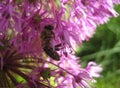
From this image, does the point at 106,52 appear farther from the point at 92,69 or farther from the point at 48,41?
the point at 48,41

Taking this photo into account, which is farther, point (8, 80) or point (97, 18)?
point (97, 18)

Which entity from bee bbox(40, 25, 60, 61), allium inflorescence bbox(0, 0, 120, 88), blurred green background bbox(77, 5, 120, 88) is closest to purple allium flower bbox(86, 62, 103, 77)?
allium inflorescence bbox(0, 0, 120, 88)

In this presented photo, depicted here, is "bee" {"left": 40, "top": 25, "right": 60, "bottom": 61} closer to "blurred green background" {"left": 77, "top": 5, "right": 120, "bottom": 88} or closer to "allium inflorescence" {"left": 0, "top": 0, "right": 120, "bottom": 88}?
"allium inflorescence" {"left": 0, "top": 0, "right": 120, "bottom": 88}

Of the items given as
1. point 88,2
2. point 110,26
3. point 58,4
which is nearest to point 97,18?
point 88,2

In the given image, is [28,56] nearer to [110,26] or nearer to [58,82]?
[58,82]

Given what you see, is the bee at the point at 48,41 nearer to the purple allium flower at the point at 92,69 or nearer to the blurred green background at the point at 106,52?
the purple allium flower at the point at 92,69

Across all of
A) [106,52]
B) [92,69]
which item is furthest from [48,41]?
[106,52]

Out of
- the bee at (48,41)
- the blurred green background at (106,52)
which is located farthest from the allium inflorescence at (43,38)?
the blurred green background at (106,52)
